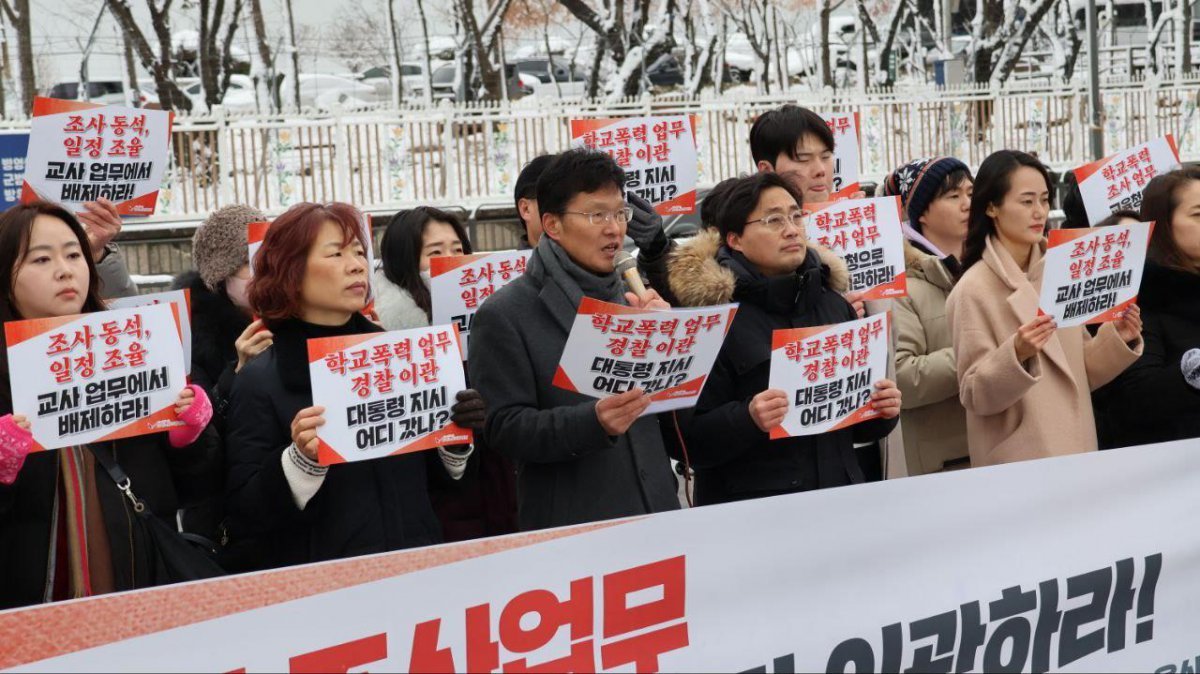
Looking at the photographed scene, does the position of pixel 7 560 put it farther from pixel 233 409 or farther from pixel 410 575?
pixel 410 575

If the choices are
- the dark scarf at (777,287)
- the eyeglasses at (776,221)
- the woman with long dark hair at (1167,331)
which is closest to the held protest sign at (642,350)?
the dark scarf at (777,287)

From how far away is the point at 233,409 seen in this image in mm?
3520

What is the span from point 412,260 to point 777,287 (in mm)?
1465

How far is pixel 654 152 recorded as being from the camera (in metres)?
5.80

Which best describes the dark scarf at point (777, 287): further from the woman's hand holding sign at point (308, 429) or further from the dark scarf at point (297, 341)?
the woman's hand holding sign at point (308, 429)

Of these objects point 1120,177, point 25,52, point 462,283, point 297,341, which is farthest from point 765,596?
point 25,52

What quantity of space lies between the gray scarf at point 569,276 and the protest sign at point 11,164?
10449 mm

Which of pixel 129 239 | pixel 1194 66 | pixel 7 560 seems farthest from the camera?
pixel 1194 66

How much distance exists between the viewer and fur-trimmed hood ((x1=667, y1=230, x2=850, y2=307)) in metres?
3.88

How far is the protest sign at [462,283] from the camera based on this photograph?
14.9 feet

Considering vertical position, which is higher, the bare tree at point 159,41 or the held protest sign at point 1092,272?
the bare tree at point 159,41

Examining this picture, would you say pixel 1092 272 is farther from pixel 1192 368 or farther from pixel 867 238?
pixel 867 238

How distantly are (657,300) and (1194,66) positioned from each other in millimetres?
31538

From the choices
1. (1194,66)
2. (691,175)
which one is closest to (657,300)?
(691,175)
